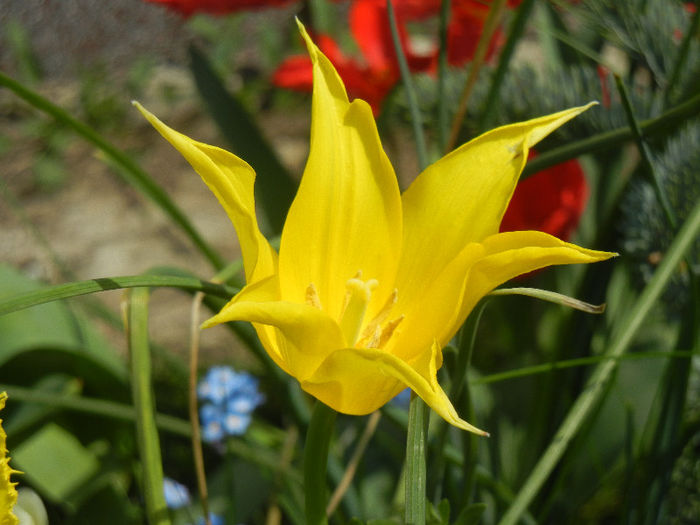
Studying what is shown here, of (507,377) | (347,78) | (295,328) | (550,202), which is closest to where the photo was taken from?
(295,328)

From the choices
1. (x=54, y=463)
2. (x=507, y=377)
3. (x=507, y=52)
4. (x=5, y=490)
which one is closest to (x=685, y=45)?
(x=507, y=52)

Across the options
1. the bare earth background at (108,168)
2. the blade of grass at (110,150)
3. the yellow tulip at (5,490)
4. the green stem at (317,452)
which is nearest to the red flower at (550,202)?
the blade of grass at (110,150)

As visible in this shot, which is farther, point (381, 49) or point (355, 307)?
point (381, 49)

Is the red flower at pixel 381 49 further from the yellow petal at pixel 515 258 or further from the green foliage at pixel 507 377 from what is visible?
the yellow petal at pixel 515 258

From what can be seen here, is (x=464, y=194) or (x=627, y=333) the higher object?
(x=464, y=194)

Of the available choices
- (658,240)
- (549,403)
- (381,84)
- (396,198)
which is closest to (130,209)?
(381,84)

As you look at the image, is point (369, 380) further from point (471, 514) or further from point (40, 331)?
point (40, 331)
